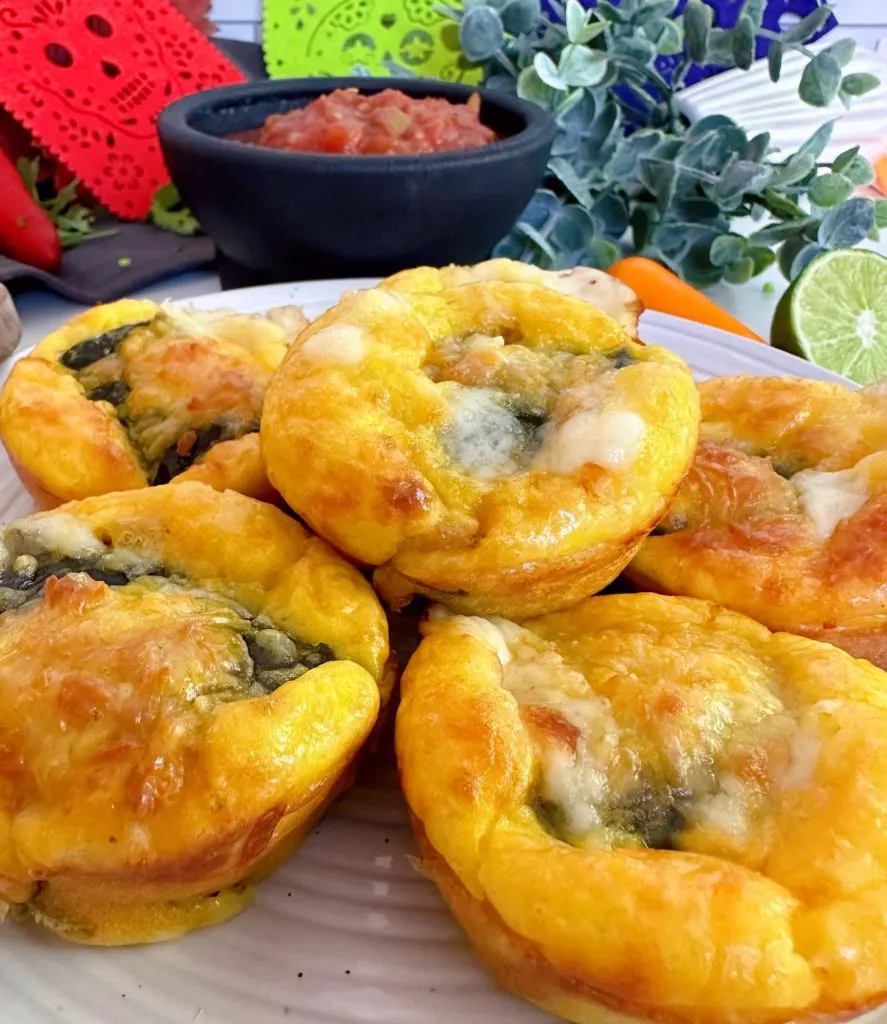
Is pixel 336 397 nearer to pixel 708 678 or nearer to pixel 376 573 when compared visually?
pixel 376 573

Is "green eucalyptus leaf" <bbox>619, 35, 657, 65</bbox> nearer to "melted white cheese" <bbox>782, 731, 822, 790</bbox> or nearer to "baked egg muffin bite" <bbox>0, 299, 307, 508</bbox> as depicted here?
"baked egg muffin bite" <bbox>0, 299, 307, 508</bbox>

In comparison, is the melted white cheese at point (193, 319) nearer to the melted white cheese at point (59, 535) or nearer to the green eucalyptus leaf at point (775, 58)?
the melted white cheese at point (59, 535)

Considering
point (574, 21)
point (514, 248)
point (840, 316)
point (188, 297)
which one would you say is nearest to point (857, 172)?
point (840, 316)

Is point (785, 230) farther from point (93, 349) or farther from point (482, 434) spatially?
point (93, 349)

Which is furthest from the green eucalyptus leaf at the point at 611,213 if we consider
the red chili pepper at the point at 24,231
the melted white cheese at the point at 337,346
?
the melted white cheese at the point at 337,346

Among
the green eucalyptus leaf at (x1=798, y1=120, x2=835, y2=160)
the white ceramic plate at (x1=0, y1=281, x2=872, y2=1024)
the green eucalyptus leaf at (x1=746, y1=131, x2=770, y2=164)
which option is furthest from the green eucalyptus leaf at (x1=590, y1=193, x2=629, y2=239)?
the white ceramic plate at (x1=0, y1=281, x2=872, y2=1024)

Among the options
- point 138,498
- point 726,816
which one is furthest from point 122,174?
point 726,816
